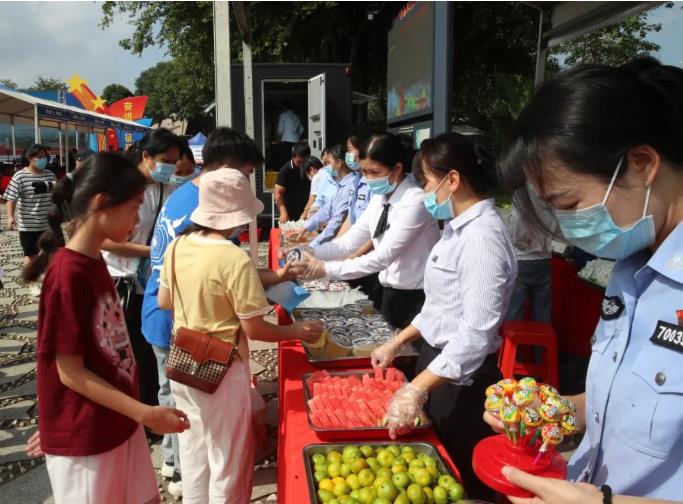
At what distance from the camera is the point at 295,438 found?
1818 millimetres

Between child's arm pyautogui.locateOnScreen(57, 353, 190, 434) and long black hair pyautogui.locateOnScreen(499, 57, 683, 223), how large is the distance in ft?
4.65

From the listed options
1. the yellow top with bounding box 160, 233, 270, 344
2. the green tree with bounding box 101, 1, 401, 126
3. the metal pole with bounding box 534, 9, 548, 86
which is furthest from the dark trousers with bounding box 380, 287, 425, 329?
the green tree with bounding box 101, 1, 401, 126

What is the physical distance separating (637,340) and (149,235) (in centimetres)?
266

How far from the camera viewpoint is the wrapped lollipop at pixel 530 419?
1.18 metres

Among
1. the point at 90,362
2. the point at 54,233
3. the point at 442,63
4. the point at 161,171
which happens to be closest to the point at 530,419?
the point at 90,362

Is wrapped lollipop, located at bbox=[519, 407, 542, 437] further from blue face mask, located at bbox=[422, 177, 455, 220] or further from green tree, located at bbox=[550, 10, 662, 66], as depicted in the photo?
green tree, located at bbox=[550, 10, 662, 66]

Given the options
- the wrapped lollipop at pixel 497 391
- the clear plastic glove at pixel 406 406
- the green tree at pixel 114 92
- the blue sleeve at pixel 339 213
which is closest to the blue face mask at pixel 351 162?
the blue sleeve at pixel 339 213

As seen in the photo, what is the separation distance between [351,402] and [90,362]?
92 centimetres

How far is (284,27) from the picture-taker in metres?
13.4

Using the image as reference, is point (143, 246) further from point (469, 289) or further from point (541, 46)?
point (541, 46)

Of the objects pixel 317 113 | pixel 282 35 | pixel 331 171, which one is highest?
pixel 282 35

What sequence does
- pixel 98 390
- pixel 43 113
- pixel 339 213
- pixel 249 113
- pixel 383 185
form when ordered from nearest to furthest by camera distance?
pixel 98 390 < pixel 383 185 < pixel 249 113 < pixel 339 213 < pixel 43 113

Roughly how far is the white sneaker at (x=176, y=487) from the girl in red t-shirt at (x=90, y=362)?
940 millimetres

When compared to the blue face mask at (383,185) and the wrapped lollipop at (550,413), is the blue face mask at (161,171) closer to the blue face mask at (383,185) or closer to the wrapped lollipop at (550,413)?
the blue face mask at (383,185)
